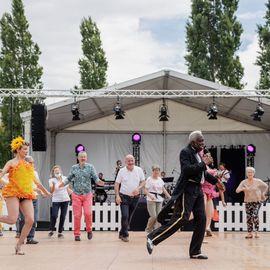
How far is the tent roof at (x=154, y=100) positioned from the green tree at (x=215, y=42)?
41.5ft

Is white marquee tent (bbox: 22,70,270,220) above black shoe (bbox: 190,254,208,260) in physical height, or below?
above

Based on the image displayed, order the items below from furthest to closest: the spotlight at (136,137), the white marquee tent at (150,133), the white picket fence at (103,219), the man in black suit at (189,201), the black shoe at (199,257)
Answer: the spotlight at (136,137) < the white marquee tent at (150,133) < the white picket fence at (103,219) < the black shoe at (199,257) < the man in black suit at (189,201)

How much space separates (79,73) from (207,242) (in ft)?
84.0

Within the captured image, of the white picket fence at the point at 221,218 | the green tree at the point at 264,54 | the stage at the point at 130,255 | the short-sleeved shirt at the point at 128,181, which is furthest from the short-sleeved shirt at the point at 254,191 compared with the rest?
the green tree at the point at 264,54

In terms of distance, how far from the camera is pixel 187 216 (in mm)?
7875

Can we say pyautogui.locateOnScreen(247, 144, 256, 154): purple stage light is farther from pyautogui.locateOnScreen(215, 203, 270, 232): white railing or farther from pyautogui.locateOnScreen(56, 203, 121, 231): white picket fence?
pyautogui.locateOnScreen(56, 203, 121, 231): white picket fence

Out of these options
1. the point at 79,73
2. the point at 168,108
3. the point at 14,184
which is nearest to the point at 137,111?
the point at 168,108

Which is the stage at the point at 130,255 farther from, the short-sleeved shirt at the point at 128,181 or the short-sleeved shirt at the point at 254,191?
the short-sleeved shirt at the point at 128,181

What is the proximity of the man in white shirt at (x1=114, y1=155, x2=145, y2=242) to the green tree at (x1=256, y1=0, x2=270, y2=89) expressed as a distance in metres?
21.1

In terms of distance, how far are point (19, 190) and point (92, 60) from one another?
92.5 feet

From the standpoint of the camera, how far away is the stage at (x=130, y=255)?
Answer: 7.48 m

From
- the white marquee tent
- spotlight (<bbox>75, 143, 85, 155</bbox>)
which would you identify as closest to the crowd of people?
the white marquee tent

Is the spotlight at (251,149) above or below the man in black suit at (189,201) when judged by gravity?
above

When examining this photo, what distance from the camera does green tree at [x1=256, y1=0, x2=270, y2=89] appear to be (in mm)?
31828
